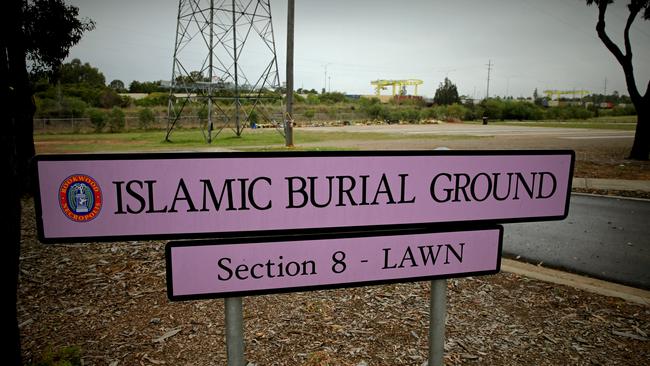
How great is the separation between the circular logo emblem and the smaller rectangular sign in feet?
0.78

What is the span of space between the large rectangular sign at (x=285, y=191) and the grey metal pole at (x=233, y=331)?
24cm

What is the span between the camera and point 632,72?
1477cm

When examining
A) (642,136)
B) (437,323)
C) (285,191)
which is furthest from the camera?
(642,136)

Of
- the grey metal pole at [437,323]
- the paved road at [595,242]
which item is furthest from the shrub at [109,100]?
the grey metal pole at [437,323]

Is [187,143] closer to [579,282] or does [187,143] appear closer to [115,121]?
[115,121]

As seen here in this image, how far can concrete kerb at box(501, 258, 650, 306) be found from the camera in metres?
3.72

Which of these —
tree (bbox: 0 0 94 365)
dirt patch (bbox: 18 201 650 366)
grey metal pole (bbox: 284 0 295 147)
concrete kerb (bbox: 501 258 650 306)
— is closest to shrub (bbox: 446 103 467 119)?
grey metal pole (bbox: 284 0 295 147)

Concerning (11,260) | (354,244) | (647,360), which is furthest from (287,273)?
(647,360)

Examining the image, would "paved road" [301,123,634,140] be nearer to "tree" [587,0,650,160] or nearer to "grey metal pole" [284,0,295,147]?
"tree" [587,0,650,160]

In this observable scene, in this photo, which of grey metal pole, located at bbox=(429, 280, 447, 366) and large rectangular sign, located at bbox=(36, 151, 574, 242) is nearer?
large rectangular sign, located at bbox=(36, 151, 574, 242)

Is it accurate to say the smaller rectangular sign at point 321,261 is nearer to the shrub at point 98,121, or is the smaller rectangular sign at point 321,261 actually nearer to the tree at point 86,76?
the shrub at point 98,121

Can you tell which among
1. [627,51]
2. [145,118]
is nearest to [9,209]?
[627,51]

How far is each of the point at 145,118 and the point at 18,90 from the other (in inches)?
1292

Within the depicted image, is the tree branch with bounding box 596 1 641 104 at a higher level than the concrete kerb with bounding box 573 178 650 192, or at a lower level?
higher
